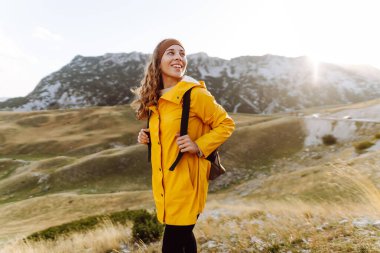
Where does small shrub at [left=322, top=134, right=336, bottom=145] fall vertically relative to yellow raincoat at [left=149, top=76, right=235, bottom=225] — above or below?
below

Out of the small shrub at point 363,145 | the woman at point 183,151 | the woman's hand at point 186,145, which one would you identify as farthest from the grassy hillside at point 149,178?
the woman's hand at point 186,145

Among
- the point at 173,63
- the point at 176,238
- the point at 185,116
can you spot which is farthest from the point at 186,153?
the point at 173,63

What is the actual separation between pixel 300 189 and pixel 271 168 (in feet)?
53.6

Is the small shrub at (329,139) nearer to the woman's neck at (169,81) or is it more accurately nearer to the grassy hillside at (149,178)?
the grassy hillside at (149,178)

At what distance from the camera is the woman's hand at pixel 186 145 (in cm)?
331

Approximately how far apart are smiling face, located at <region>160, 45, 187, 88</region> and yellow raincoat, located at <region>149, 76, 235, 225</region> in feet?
0.87

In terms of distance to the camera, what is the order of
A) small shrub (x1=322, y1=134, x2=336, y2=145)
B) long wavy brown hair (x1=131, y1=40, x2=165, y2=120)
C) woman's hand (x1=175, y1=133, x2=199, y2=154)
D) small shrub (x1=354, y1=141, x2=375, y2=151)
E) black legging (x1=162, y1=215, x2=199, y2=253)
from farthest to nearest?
1. small shrub (x1=322, y1=134, x2=336, y2=145)
2. small shrub (x1=354, y1=141, x2=375, y2=151)
3. long wavy brown hair (x1=131, y1=40, x2=165, y2=120)
4. black legging (x1=162, y1=215, x2=199, y2=253)
5. woman's hand (x1=175, y1=133, x2=199, y2=154)

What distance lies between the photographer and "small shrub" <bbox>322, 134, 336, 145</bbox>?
133 ft

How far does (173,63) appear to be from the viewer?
12.6 feet

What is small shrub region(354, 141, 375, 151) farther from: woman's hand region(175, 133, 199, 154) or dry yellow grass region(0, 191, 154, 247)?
woman's hand region(175, 133, 199, 154)

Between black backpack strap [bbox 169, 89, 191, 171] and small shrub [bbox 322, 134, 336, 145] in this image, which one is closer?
black backpack strap [bbox 169, 89, 191, 171]

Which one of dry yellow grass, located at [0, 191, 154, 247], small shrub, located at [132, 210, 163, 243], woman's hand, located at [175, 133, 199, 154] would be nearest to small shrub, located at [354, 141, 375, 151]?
dry yellow grass, located at [0, 191, 154, 247]

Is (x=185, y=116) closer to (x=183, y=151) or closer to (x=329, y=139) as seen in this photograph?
(x=183, y=151)

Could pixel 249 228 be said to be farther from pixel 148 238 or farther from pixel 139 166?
pixel 139 166
